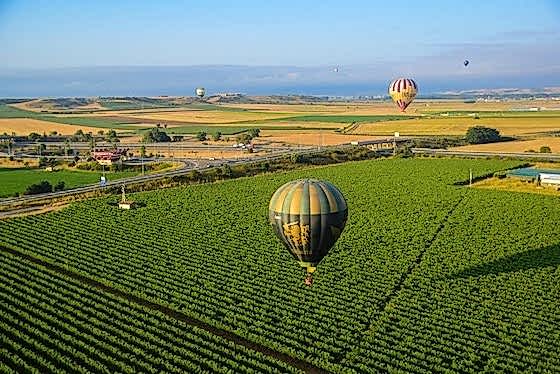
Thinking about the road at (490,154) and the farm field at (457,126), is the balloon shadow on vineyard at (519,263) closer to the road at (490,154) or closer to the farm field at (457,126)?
the road at (490,154)

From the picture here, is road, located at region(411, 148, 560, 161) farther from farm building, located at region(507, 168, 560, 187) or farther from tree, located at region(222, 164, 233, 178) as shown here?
tree, located at region(222, 164, 233, 178)

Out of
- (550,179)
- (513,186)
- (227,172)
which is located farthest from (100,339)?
(550,179)

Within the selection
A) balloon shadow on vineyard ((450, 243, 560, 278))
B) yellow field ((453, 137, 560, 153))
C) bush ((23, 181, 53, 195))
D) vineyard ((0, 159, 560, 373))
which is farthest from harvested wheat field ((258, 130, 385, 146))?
balloon shadow on vineyard ((450, 243, 560, 278))

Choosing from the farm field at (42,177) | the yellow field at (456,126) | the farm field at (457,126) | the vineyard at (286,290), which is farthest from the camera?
the yellow field at (456,126)

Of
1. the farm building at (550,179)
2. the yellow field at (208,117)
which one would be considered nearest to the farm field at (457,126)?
the yellow field at (208,117)

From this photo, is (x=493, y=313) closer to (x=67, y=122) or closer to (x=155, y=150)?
(x=155, y=150)

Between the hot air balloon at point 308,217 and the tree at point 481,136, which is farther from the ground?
the hot air balloon at point 308,217

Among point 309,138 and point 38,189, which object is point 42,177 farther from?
point 309,138

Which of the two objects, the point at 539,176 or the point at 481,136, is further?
→ the point at 481,136
